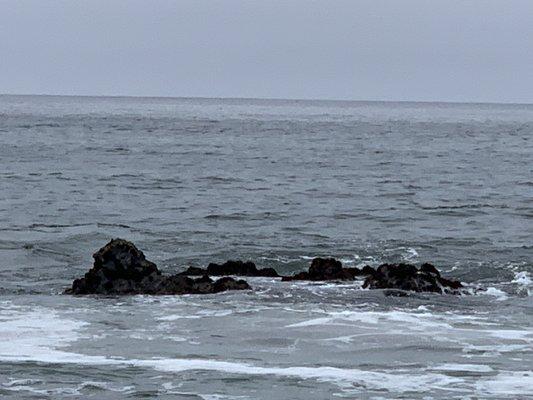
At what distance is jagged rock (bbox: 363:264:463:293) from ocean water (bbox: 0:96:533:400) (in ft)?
1.21

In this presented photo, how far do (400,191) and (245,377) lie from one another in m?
30.5

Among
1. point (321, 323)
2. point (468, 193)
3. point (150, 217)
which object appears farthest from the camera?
point (468, 193)

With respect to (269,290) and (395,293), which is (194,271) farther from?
(395,293)

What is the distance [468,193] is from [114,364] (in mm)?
30555

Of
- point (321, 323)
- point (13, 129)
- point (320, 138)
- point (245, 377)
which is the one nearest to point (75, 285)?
point (321, 323)

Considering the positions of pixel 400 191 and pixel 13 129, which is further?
pixel 13 129

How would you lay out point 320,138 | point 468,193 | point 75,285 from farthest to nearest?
point 320,138 < point 468,193 < point 75,285

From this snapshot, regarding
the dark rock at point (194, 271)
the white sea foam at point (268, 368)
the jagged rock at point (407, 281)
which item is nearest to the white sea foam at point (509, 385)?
the white sea foam at point (268, 368)

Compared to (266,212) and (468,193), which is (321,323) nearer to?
(266,212)

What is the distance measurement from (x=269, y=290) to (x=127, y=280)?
2386mm

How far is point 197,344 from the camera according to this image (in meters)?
15.9

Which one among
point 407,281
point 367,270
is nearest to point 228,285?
point 407,281

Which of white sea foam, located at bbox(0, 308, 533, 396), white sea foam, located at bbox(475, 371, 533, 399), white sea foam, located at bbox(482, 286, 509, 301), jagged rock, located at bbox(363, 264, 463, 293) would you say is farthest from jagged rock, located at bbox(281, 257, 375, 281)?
white sea foam, located at bbox(475, 371, 533, 399)

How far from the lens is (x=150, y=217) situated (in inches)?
1329
